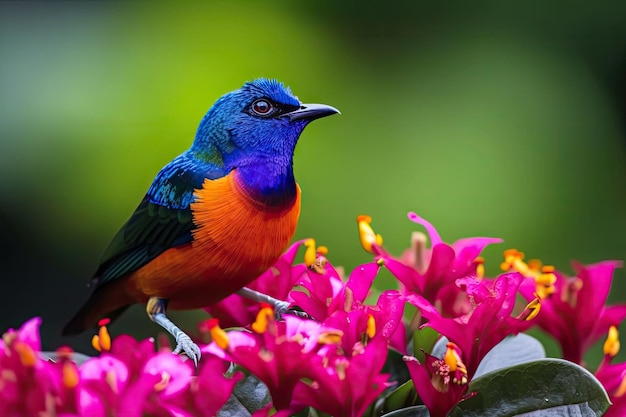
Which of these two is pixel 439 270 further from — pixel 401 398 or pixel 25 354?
pixel 25 354

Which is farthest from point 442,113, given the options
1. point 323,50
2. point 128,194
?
point 128,194

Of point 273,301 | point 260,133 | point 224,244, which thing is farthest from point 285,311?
point 260,133

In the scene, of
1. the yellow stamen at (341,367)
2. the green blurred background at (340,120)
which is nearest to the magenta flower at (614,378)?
the yellow stamen at (341,367)

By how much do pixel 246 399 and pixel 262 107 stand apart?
0.45 metres

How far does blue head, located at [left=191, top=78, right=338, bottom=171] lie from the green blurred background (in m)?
1.12

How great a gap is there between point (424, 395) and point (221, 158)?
0.49 meters

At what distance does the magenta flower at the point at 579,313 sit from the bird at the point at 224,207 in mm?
358

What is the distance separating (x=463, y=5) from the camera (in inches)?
125

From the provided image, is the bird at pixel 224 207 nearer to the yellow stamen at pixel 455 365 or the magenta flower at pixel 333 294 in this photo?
the magenta flower at pixel 333 294

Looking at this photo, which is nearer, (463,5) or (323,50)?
(323,50)

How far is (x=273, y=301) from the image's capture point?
47.0 inches

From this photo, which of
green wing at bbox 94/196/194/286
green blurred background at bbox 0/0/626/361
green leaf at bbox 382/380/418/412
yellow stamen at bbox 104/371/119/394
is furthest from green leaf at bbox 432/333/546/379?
green blurred background at bbox 0/0/626/361

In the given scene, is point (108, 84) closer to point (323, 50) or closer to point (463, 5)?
point (323, 50)

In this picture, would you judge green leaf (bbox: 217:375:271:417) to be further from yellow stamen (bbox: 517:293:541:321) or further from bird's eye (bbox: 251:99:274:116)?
bird's eye (bbox: 251:99:274:116)
